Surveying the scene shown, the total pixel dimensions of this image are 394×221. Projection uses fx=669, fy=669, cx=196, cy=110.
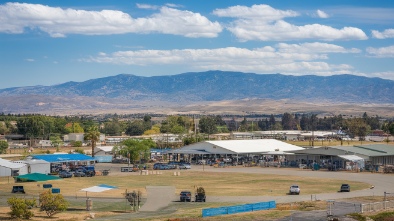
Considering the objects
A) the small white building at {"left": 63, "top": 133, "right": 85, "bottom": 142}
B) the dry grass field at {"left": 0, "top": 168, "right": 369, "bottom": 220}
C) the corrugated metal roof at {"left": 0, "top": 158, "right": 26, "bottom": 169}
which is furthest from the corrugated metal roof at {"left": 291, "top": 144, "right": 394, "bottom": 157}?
the small white building at {"left": 63, "top": 133, "right": 85, "bottom": 142}

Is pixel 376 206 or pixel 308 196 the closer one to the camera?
pixel 376 206

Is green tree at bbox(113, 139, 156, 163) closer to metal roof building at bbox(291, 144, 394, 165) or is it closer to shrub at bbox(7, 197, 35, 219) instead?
metal roof building at bbox(291, 144, 394, 165)

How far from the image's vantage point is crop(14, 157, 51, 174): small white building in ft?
312

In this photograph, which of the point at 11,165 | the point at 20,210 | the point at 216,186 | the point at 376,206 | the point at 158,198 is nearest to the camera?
the point at 20,210

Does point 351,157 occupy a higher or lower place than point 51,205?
higher

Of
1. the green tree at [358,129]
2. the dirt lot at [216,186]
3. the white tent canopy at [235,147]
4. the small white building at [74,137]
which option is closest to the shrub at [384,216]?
the dirt lot at [216,186]

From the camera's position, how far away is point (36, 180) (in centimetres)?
7962

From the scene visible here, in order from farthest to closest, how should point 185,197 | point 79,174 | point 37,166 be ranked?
point 37,166
point 79,174
point 185,197

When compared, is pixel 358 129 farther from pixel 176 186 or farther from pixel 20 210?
pixel 20 210

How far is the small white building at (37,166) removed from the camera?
9519 cm

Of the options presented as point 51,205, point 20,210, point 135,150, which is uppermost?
point 135,150

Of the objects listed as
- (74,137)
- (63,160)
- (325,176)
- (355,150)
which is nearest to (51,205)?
(325,176)

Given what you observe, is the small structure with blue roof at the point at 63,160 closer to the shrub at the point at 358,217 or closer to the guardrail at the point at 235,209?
the guardrail at the point at 235,209

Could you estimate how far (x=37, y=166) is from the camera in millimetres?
96625
